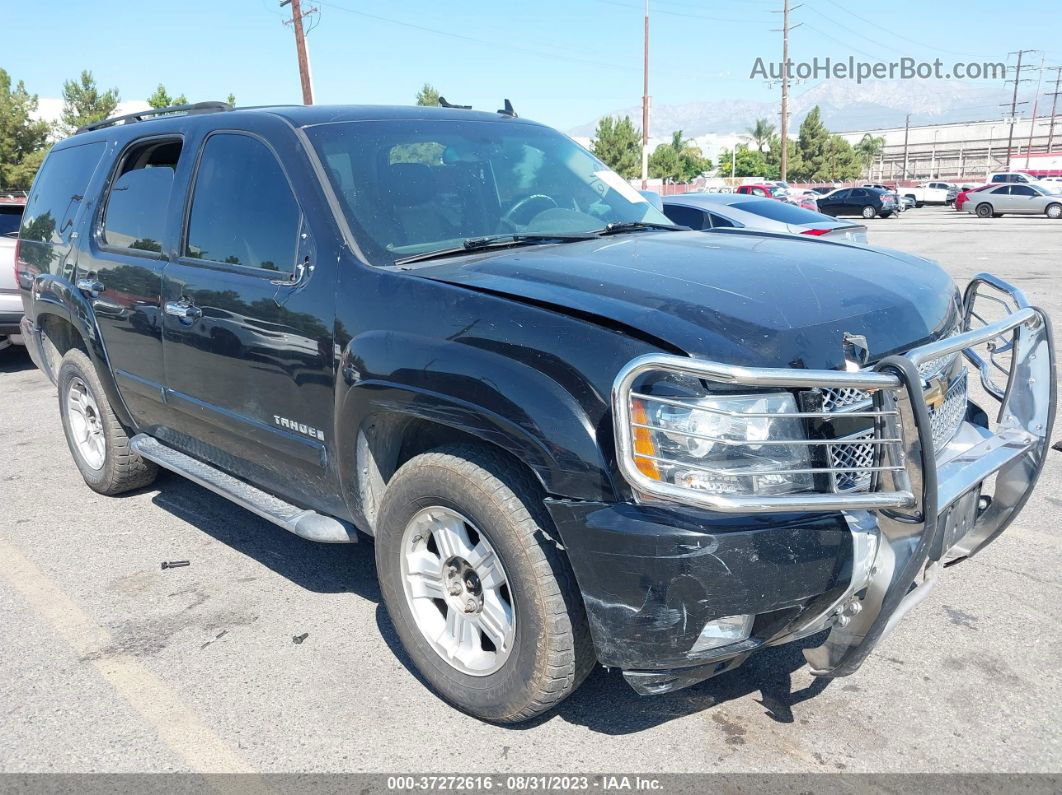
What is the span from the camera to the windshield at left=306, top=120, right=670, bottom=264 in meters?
3.40

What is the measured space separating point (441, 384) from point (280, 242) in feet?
3.79

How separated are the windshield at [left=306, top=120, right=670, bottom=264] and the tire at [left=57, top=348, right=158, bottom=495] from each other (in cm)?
232

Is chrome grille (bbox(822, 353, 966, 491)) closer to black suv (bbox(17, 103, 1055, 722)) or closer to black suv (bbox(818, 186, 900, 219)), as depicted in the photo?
black suv (bbox(17, 103, 1055, 722))

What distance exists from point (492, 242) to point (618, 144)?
7280 centimetres

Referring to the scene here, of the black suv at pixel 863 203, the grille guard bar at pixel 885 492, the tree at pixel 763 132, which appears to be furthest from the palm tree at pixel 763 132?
the grille guard bar at pixel 885 492

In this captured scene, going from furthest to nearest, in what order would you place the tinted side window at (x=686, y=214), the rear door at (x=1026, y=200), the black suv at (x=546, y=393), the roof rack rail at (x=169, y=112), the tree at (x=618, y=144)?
the tree at (x=618, y=144)
the rear door at (x=1026, y=200)
the tinted side window at (x=686, y=214)
the roof rack rail at (x=169, y=112)
the black suv at (x=546, y=393)

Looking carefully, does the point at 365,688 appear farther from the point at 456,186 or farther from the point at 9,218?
the point at 9,218

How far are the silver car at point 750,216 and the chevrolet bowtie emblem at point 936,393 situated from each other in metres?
7.44

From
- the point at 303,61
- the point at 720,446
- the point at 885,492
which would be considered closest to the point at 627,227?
the point at 720,446

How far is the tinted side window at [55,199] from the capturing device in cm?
502

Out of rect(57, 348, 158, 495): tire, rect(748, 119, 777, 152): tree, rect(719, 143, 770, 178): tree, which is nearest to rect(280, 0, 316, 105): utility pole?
rect(57, 348, 158, 495): tire

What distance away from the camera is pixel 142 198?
4430 millimetres

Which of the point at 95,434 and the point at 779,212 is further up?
the point at 779,212

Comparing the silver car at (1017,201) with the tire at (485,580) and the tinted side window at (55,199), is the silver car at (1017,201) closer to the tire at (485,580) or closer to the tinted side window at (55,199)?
the tinted side window at (55,199)
